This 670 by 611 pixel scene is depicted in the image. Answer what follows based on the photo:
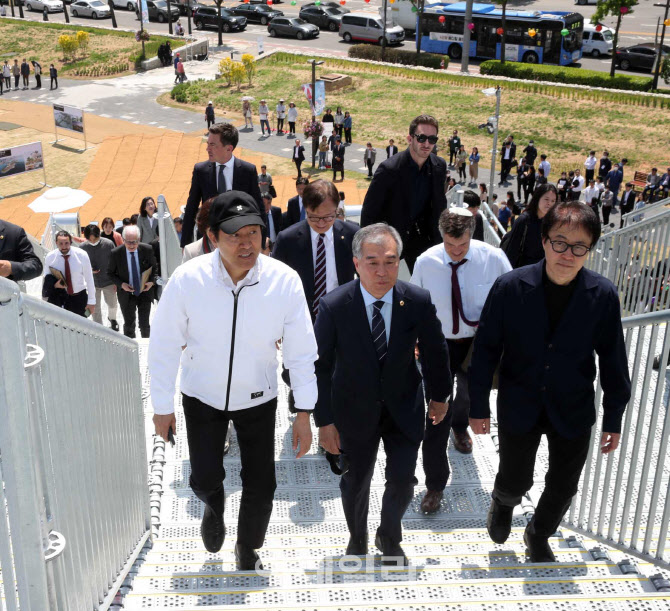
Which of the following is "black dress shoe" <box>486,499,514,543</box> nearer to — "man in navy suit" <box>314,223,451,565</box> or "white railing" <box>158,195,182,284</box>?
"man in navy suit" <box>314,223,451,565</box>

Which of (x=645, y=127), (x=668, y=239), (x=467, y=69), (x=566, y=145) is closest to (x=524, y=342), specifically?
(x=668, y=239)

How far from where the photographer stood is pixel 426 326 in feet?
15.2

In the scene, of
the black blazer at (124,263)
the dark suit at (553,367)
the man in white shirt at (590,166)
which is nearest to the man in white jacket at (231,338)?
the dark suit at (553,367)

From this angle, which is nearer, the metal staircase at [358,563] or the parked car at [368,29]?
the metal staircase at [358,563]

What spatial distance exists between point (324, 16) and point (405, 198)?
144 feet

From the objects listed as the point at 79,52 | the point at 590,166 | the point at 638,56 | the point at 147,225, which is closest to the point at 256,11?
the point at 79,52

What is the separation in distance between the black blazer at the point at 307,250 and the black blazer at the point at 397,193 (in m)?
0.90

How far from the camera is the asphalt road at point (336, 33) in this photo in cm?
4359

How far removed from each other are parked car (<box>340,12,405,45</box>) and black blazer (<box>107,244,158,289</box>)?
35242 millimetres

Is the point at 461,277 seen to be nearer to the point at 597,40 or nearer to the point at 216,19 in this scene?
the point at 597,40

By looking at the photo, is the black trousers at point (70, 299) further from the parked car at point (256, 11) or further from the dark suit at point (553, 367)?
the parked car at point (256, 11)

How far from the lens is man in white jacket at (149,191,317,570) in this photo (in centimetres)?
411

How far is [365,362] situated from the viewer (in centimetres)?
453

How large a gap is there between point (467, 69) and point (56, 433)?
39101 mm
